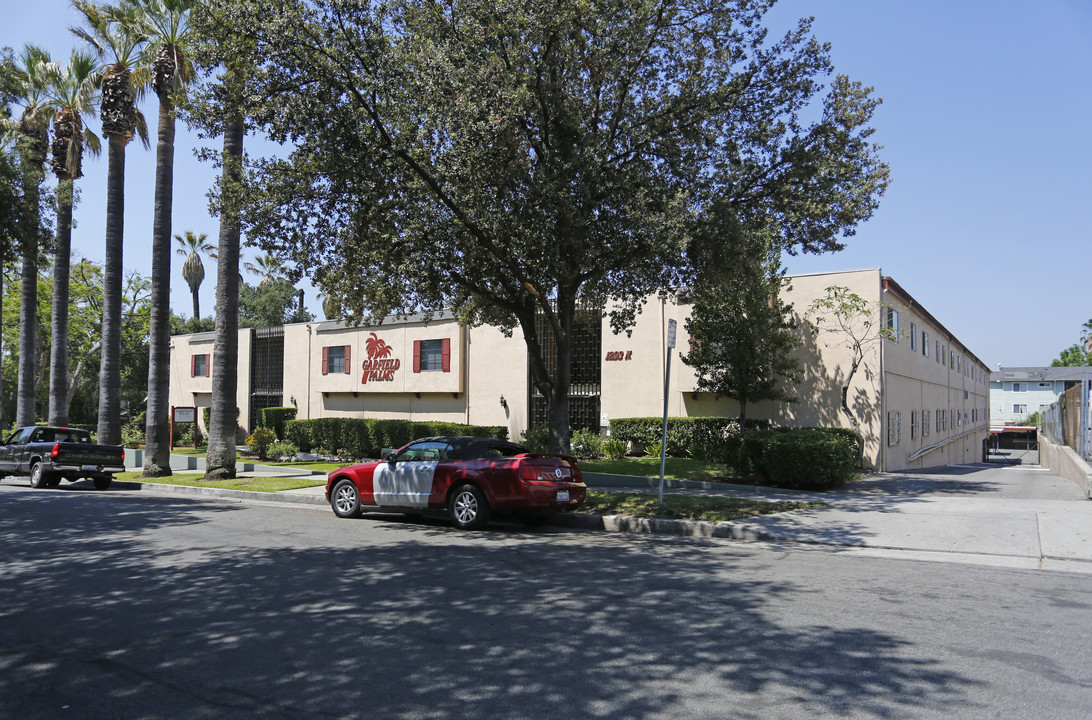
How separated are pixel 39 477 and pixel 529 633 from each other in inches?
747

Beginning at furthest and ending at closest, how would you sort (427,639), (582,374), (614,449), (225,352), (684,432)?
(582,374), (614,449), (684,432), (225,352), (427,639)

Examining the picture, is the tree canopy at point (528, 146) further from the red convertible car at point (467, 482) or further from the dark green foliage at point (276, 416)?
the dark green foliage at point (276, 416)

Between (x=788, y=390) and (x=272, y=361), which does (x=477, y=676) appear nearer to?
(x=788, y=390)

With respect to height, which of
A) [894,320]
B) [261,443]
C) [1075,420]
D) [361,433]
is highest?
[894,320]

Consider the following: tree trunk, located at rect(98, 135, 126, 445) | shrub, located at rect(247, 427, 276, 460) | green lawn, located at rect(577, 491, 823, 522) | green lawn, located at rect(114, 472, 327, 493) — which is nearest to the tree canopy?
green lawn, located at rect(577, 491, 823, 522)

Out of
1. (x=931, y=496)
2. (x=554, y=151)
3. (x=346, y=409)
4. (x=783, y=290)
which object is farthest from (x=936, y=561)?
(x=346, y=409)

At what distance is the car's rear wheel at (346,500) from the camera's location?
1277 centimetres

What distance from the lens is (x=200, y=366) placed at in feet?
124

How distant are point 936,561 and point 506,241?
26.1ft

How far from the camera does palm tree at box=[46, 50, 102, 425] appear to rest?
24.9 metres

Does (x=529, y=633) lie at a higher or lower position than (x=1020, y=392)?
lower

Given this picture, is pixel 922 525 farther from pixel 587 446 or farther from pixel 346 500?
pixel 587 446

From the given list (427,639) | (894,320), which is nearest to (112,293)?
(427,639)

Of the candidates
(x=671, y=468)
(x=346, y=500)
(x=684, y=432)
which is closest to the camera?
(x=346, y=500)
